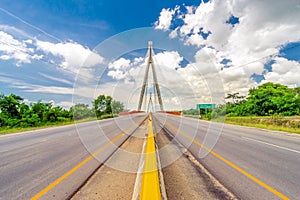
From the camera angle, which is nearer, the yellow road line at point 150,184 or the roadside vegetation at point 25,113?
the yellow road line at point 150,184

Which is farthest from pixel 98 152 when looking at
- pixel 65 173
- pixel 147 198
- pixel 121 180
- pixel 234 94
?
pixel 234 94

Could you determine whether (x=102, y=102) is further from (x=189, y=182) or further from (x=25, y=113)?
(x=189, y=182)

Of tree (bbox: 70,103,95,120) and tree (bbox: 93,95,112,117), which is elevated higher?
tree (bbox: 93,95,112,117)

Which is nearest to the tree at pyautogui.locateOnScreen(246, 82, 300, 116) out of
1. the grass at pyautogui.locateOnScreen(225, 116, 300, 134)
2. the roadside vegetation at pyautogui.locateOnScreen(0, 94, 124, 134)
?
the grass at pyautogui.locateOnScreen(225, 116, 300, 134)

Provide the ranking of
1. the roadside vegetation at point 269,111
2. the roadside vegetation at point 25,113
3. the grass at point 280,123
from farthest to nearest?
the roadside vegetation at point 25,113
the roadside vegetation at point 269,111
the grass at point 280,123

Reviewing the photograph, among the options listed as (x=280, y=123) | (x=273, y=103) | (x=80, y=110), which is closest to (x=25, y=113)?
(x=80, y=110)

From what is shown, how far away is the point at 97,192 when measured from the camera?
2.92 metres

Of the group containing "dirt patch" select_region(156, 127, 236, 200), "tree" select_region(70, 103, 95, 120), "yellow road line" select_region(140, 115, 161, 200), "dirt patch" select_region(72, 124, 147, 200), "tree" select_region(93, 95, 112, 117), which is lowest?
"dirt patch" select_region(72, 124, 147, 200)

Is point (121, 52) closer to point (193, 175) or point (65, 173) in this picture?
point (65, 173)

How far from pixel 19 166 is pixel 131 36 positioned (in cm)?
630

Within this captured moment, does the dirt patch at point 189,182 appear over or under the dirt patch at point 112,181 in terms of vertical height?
over

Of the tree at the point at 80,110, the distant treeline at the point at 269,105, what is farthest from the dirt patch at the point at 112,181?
the distant treeline at the point at 269,105

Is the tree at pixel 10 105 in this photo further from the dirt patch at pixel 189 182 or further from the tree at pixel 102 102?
the dirt patch at pixel 189 182

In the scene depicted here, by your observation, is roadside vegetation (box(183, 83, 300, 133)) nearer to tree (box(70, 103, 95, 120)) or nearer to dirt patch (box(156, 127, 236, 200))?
dirt patch (box(156, 127, 236, 200))
